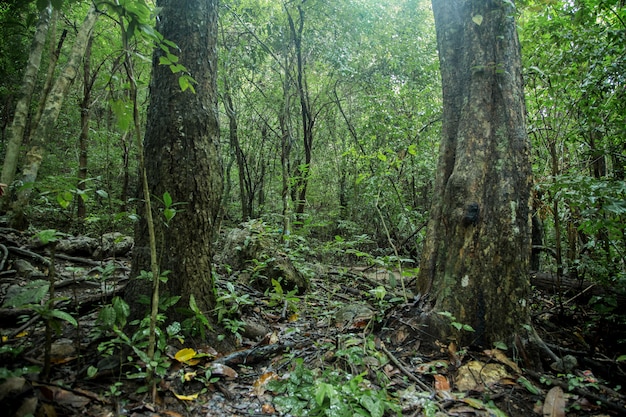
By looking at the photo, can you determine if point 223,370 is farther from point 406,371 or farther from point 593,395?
point 593,395

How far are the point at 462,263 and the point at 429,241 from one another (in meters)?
0.62

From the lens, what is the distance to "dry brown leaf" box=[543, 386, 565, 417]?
2275 millimetres

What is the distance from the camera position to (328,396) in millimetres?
2021

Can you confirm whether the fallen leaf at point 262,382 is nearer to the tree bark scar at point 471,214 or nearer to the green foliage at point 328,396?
the green foliage at point 328,396

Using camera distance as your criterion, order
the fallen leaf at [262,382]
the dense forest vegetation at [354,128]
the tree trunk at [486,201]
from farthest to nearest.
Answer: the tree trunk at [486,201], the dense forest vegetation at [354,128], the fallen leaf at [262,382]

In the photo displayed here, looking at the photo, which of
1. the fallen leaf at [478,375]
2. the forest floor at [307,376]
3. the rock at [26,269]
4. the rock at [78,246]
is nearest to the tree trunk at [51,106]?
the rock at [78,246]

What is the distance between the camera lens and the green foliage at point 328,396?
80.0 inches

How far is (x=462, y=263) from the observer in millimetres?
3141

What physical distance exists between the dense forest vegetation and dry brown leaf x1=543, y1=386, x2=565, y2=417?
67 centimetres

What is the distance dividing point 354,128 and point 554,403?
39.8 feet

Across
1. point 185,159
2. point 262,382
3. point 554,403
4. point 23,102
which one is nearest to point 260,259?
point 185,159

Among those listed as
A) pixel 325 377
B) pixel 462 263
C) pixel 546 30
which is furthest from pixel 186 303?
pixel 546 30

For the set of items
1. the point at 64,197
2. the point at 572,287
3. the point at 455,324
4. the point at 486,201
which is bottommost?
the point at 455,324

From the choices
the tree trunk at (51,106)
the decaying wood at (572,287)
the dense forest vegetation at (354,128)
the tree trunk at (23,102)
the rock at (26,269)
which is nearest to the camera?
the dense forest vegetation at (354,128)
